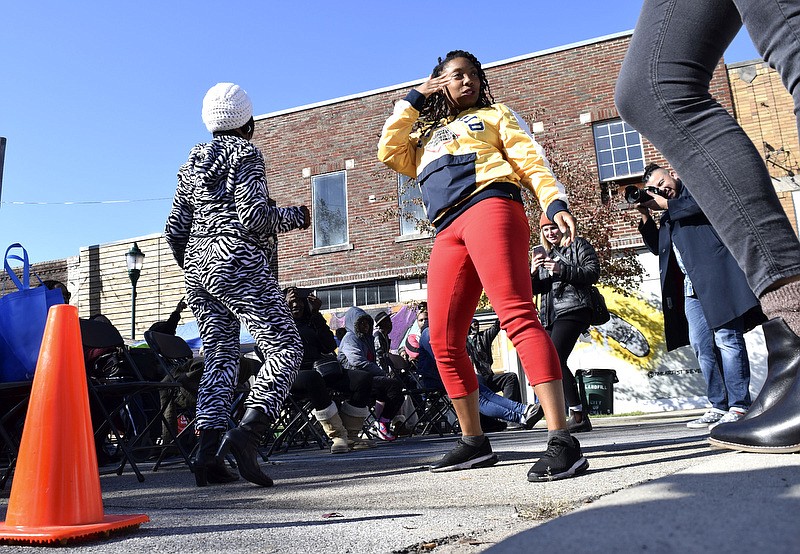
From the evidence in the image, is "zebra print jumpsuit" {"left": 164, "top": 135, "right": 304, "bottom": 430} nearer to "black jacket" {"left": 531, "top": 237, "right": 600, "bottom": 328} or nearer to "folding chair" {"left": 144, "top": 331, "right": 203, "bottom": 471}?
"folding chair" {"left": 144, "top": 331, "right": 203, "bottom": 471}

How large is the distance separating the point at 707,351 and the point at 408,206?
1178cm

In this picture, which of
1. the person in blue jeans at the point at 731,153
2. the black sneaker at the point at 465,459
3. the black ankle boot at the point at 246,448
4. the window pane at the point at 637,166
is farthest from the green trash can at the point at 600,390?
the person in blue jeans at the point at 731,153

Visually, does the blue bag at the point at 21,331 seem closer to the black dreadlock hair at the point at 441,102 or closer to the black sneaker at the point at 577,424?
the black dreadlock hair at the point at 441,102

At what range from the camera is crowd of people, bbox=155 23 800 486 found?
1835mm

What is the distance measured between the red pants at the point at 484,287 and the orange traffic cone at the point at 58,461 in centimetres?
160

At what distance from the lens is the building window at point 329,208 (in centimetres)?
1784

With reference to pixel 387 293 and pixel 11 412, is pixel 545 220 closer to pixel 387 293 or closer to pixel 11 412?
pixel 11 412

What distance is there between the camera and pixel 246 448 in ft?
9.99

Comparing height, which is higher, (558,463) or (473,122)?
(473,122)

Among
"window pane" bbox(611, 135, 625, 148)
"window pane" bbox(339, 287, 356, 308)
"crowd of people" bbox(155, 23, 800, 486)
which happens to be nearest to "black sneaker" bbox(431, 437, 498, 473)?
"crowd of people" bbox(155, 23, 800, 486)

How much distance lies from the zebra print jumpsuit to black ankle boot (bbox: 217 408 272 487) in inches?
6.6

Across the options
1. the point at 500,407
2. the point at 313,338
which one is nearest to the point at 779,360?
the point at 313,338

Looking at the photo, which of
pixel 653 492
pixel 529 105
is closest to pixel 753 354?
pixel 529 105

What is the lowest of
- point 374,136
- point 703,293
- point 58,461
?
point 58,461
